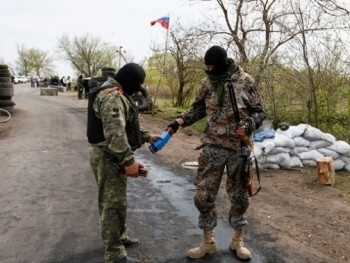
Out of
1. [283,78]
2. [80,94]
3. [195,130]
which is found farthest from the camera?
[80,94]

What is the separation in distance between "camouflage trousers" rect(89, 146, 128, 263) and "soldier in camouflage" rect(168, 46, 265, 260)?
657 millimetres

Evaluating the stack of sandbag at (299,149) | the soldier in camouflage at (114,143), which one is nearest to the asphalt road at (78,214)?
the soldier in camouflage at (114,143)

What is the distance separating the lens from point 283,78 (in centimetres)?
1030

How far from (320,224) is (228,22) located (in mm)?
10612

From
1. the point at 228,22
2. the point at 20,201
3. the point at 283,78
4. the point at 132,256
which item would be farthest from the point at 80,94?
the point at 132,256

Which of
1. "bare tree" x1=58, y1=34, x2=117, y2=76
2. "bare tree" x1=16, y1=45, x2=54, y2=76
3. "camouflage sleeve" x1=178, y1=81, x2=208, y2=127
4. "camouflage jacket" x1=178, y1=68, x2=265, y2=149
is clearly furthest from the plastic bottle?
"bare tree" x1=16, y1=45, x2=54, y2=76

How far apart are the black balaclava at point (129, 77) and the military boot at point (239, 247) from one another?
154cm

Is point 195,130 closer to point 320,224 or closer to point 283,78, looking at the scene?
point 283,78

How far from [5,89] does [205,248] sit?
1228 cm

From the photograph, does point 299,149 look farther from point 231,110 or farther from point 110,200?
point 110,200

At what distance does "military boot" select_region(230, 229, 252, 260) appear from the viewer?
3642 millimetres

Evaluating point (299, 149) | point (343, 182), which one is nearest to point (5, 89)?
point (299, 149)

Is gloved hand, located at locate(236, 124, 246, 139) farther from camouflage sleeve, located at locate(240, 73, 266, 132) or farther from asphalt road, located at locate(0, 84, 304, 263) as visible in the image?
asphalt road, located at locate(0, 84, 304, 263)

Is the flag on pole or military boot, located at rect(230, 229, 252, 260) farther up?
the flag on pole
